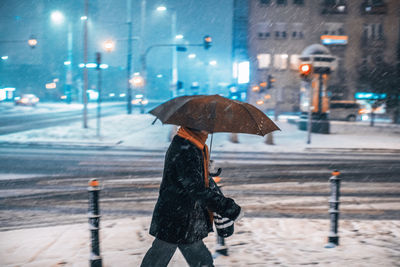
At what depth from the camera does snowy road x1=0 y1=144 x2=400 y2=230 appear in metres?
6.23

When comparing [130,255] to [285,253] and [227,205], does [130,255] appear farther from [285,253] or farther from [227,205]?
[227,205]

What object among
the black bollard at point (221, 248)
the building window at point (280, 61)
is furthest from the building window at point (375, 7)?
the black bollard at point (221, 248)

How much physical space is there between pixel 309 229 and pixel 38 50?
64.7 metres

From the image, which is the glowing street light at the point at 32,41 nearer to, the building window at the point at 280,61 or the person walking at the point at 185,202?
the person walking at the point at 185,202

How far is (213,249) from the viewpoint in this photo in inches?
179

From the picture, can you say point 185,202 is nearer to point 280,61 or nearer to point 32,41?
point 32,41

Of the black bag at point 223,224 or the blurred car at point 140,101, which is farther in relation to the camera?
the blurred car at point 140,101

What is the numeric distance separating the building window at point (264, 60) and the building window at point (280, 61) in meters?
0.93

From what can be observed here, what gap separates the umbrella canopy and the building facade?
45.3 metres

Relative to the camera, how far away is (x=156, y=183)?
27.2 ft

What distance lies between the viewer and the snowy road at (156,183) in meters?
6.23

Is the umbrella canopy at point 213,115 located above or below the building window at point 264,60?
below

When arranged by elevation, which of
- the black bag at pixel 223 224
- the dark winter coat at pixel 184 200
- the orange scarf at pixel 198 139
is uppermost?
the orange scarf at pixel 198 139

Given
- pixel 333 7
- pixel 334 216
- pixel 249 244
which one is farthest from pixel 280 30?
pixel 249 244
